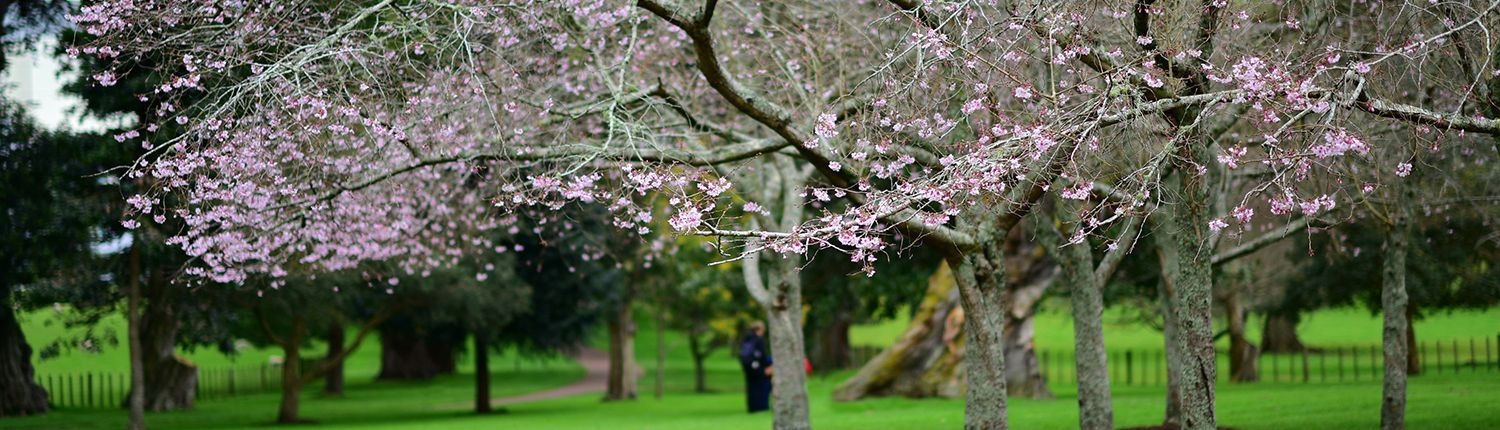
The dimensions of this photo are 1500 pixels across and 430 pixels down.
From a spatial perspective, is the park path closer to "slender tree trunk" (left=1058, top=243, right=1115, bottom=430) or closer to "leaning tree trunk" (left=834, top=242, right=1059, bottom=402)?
"leaning tree trunk" (left=834, top=242, right=1059, bottom=402)

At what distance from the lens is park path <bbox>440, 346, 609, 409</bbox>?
33.0 meters

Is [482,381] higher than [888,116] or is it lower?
lower

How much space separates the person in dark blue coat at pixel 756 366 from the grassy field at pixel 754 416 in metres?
0.63

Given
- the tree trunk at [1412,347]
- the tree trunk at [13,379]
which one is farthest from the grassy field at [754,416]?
the tree trunk at [1412,347]

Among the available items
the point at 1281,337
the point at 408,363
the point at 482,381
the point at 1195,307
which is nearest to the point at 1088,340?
the point at 1195,307

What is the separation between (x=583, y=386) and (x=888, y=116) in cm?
3254

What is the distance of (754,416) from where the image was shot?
21.0m

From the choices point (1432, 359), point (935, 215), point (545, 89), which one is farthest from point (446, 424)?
point (1432, 359)

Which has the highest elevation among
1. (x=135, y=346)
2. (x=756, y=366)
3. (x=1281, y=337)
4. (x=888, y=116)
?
(x=888, y=116)

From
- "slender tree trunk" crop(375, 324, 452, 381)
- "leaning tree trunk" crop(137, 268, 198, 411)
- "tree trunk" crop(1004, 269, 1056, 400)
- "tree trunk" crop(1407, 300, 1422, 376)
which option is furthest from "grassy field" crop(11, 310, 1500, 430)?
"tree trunk" crop(1004, 269, 1056, 400)

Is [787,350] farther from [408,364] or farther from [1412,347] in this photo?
[408,364]

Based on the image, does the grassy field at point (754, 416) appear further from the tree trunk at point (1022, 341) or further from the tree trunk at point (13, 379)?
the tree trunk at point (1022, 341)

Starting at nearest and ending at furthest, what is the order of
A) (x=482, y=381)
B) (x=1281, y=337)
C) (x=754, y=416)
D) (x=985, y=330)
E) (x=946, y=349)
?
(x=985, y=330) < (x=754, y=416) < (x=946, y=349) < (x=482, y=381) < (x=1281, y=337)

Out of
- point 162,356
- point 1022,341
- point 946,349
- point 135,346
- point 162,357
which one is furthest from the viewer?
point 162,357
